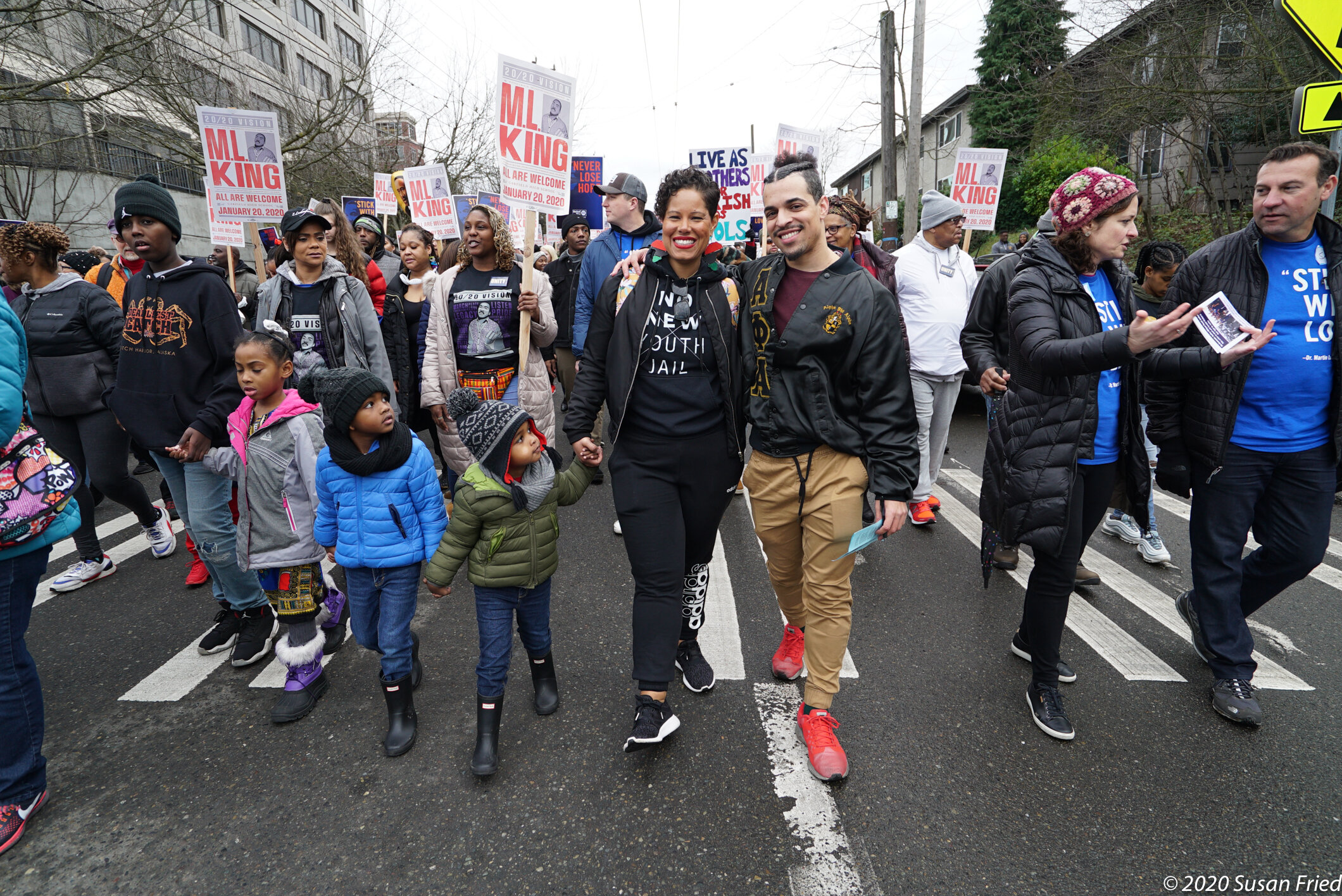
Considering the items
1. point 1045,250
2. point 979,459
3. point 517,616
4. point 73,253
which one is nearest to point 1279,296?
point 1045,250

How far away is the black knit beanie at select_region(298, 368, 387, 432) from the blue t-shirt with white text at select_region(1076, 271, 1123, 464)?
2.83 meters

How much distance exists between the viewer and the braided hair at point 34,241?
372 cm

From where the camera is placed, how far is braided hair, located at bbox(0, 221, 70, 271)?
3.72 meters

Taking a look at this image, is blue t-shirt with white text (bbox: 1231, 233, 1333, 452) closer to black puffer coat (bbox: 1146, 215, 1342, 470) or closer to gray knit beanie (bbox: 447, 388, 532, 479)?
black puffer coat (bbox: 1146, 215, 1342, 470)

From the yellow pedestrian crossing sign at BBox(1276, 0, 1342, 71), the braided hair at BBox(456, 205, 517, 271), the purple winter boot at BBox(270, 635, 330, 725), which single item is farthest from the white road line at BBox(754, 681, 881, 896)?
the yellow pedestrian crossing sign at BBox(1276, 0, 1342, 71)

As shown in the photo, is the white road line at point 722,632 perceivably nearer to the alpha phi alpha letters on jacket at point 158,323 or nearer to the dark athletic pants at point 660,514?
the dark athletic pants at point 660,514

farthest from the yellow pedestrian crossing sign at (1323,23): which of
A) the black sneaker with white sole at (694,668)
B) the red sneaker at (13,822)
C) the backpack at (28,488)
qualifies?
the red sneaker at (13,822)

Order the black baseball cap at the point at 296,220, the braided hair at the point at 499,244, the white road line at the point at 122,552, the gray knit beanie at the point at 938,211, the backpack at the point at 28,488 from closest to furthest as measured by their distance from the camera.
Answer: the backpack at the point at 28,488 → the black baseball cap at the point at 296,220 → the braided hair at the point at 499,244 → the white road line at the point at 122,552 → the gray knit beanie at the point at 938,211

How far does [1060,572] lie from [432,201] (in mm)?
7881

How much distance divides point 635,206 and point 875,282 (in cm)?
338

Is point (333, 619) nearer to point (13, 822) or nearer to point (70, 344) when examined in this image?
point (13, 822)

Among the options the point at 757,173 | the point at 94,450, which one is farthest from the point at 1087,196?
the point at 757,173

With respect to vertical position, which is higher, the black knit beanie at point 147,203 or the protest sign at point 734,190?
the protest sign at point 734,190

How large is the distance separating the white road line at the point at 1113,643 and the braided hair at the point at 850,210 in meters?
2.56
